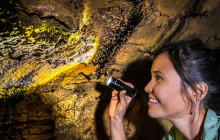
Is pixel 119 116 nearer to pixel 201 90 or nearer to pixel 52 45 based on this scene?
pixel 201 90

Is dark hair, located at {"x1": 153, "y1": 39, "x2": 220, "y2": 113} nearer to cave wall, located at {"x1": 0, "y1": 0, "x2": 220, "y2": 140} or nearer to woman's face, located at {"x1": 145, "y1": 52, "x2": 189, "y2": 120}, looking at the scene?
woman's face, located at {"x1": 145, "y1": 52, "x2": 189, "y2": 120}

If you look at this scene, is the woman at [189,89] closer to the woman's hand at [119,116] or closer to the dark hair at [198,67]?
the dark hair at [198,67]

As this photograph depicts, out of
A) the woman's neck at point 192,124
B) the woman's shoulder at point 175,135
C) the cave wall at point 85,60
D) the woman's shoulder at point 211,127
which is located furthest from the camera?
the woman's shoulder at point 175,135

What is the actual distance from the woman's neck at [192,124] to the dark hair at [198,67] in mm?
130

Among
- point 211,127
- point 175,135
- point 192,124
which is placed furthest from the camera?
point 175,135

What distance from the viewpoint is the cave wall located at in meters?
1.42

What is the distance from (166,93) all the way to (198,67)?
36 centimetres

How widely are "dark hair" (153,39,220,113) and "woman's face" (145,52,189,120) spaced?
2.0 inches

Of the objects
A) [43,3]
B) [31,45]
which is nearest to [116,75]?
[31,45]

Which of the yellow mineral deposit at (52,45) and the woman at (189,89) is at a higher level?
the yellow mineral deposit at (52,45)

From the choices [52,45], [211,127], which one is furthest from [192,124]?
[52,45]

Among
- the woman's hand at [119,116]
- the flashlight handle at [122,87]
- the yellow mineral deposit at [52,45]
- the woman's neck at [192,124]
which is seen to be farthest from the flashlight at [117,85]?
the yellow mineral deposit at [52,45]

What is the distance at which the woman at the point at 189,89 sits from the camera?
1.19 metres

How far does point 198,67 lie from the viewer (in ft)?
3.94
